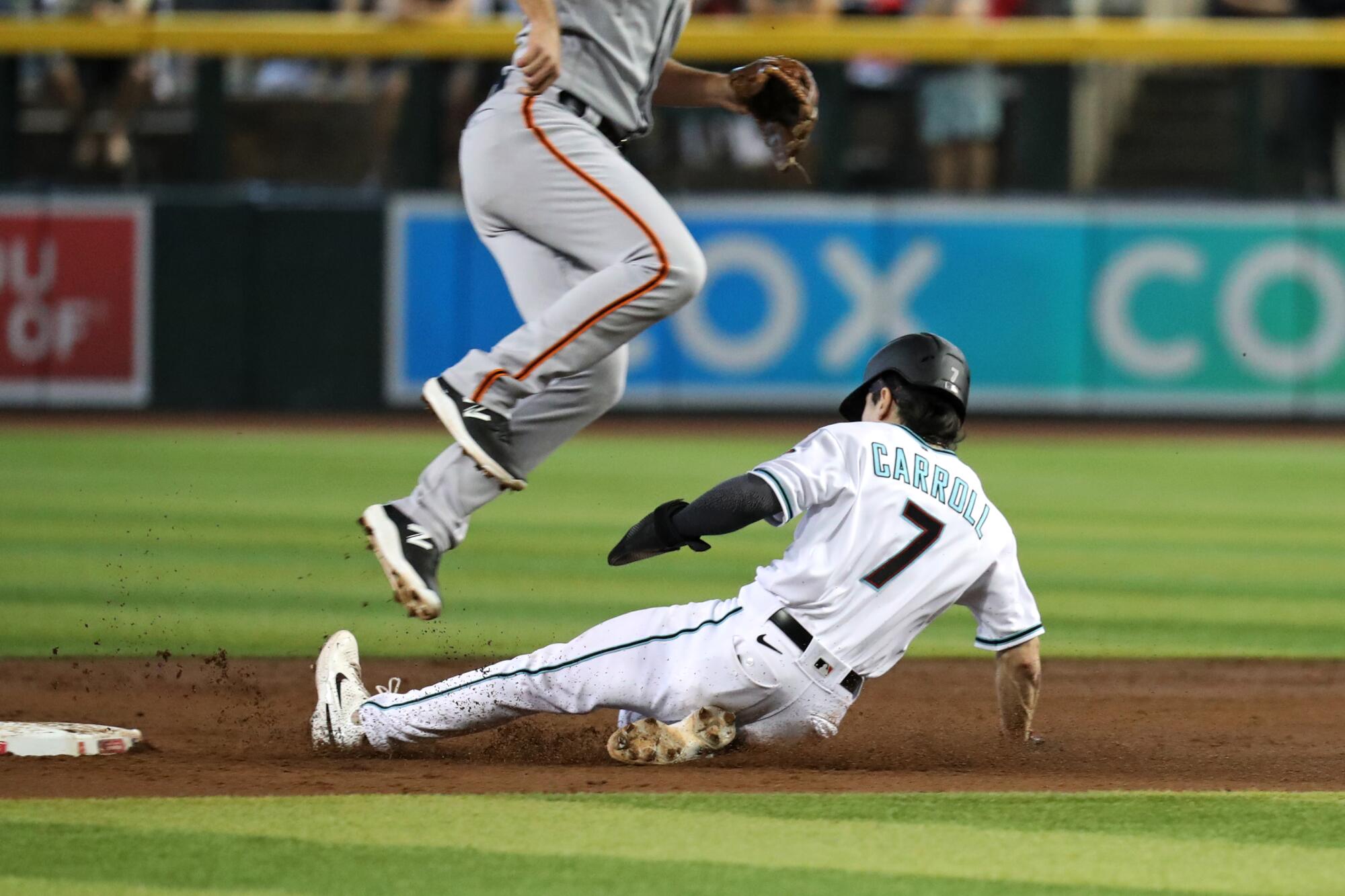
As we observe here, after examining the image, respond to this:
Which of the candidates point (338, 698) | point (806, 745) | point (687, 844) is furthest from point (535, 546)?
point (687, 844)

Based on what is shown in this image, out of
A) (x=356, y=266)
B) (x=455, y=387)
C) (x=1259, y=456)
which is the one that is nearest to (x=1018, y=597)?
(x=455, y=387)

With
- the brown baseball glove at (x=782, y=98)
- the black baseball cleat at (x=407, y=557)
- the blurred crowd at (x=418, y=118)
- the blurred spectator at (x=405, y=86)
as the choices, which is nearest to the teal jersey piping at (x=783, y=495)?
the black baseball cleat at (x=407, y=557)

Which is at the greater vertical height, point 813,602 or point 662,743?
point 813,602

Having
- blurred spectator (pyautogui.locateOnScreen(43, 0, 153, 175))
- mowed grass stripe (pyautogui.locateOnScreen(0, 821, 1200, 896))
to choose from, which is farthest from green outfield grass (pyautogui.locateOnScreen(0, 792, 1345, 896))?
blurred spectator (pyautogui.locateOnScreen(43, 0, 153, 175))

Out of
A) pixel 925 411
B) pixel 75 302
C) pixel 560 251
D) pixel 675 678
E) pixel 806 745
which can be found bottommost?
pixel 75 302

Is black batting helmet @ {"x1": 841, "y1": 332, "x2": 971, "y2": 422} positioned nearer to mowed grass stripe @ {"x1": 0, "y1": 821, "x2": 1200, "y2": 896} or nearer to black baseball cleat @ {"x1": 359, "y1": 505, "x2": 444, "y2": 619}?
black baseball cleat @ {"x1": 359, "y1": 505, "x2": 444, "y2": 619}

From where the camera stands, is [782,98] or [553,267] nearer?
[553,267]

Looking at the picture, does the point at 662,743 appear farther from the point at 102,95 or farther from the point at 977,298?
the point at 102,95

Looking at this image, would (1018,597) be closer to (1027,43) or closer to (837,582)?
(837,582)
